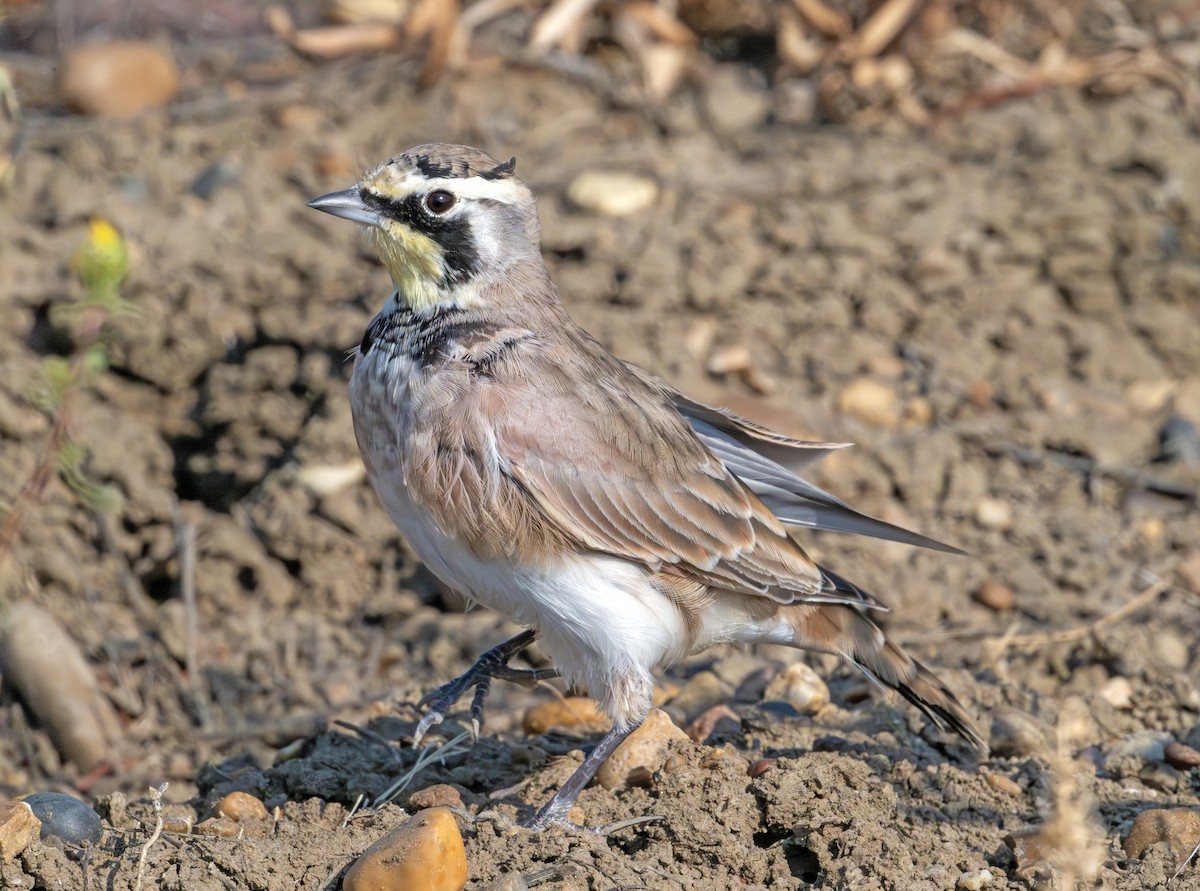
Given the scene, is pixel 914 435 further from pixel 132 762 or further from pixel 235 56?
pixel 235 56

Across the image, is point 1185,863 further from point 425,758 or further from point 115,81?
point 115,81

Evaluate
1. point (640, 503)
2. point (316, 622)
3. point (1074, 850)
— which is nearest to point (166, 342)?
point (316, 622)

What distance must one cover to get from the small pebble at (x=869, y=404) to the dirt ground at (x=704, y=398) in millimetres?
24

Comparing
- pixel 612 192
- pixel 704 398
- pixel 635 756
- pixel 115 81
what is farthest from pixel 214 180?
pixel 635 756

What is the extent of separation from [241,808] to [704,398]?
3848 mm

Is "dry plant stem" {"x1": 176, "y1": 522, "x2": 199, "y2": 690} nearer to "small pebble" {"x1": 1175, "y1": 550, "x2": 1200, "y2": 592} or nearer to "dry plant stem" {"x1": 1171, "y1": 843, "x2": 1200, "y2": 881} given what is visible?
"dry plant stem" {"x1": 1171, "y1": 843, "x2": 1200, "y2": 881}

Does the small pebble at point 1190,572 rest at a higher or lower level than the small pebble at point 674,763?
lower

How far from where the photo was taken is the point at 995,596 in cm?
751

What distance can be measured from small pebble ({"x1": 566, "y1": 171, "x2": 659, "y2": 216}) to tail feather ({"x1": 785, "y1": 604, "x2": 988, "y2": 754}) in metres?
3.96

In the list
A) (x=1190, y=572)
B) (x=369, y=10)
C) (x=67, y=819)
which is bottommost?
(x=1190, y=572)

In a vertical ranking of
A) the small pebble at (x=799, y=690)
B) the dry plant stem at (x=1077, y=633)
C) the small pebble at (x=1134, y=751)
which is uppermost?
the small pebble at (x=1134, y=751)

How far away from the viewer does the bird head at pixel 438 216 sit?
5.44 metres

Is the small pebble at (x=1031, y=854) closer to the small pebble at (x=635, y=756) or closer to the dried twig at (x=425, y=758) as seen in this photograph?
the small pebble at (x=635, y=756)

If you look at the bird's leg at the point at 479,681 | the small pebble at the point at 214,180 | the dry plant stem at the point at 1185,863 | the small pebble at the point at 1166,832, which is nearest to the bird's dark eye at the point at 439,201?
the bird's leg at the point at 479,681
